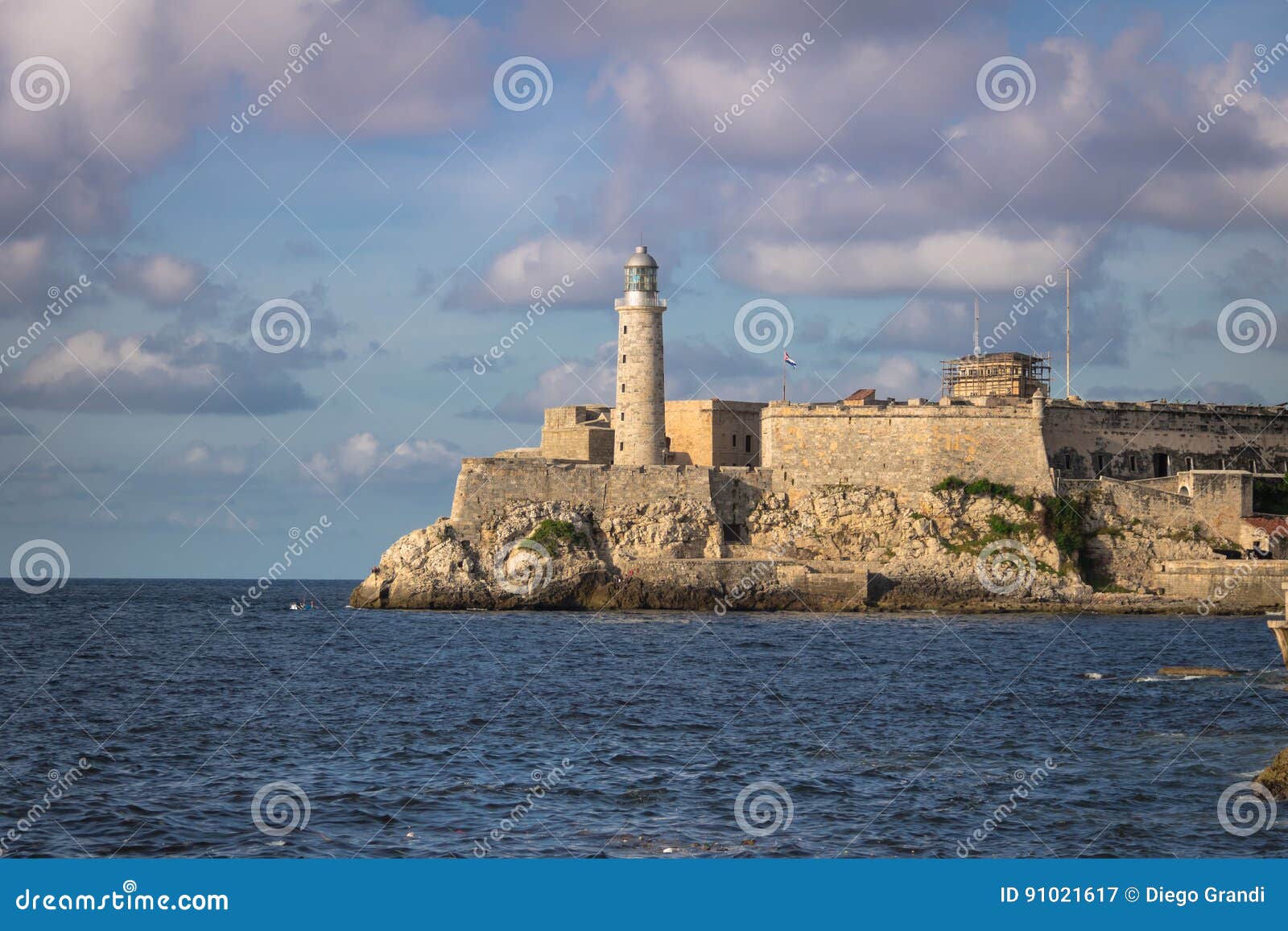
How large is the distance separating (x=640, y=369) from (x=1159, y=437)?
20.3 m

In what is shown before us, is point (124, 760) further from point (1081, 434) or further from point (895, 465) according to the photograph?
point (1081, 434)

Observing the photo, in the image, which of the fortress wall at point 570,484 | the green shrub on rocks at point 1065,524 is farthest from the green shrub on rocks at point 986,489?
the fortress wall at point 570,484

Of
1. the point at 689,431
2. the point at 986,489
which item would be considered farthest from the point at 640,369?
the point at 986,489

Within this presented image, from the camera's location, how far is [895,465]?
173 ft

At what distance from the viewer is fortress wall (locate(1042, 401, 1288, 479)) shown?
55.3 metres

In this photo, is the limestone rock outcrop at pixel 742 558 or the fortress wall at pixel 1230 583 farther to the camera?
the limestone rock outcrop at pixel 742 558

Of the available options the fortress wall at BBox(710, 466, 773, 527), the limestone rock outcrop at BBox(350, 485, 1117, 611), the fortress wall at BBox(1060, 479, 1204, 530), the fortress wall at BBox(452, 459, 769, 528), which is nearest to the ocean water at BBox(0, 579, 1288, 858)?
the limestone rock outcrop at BBox(350, 485, 1117, 611)

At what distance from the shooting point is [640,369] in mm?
53594

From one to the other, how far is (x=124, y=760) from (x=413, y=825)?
257 inches

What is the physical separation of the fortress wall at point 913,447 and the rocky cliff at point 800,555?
78 cm

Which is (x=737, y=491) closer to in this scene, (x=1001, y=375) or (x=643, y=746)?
(x=1001, y=375)

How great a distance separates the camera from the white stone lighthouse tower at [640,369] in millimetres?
53500

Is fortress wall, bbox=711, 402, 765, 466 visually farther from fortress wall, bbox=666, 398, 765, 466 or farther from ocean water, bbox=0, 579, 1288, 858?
ocean water, bbox=0, 579, 1288, 858

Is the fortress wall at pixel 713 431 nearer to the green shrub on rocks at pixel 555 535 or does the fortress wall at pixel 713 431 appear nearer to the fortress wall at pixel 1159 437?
the green shrub on rocks at pixel 555 535
